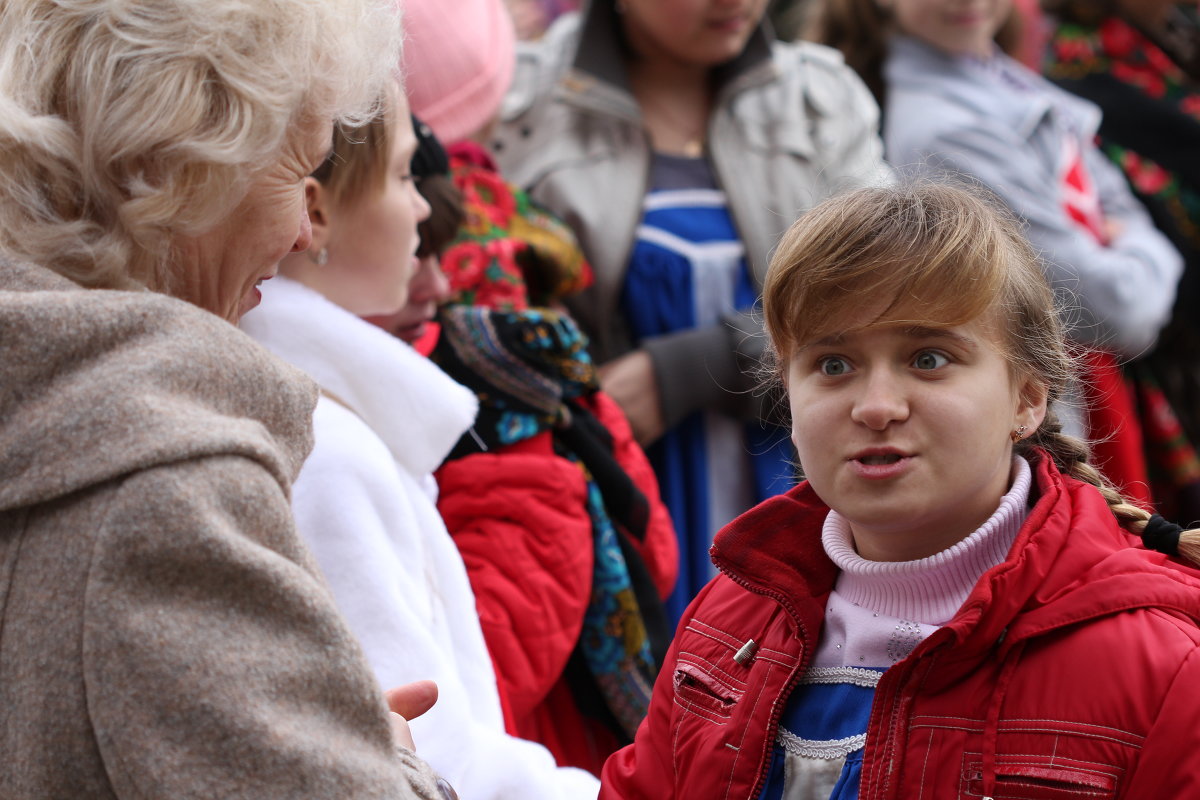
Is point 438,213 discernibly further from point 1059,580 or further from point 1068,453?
point 1059,580

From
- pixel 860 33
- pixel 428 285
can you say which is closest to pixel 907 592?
pixel 428 285

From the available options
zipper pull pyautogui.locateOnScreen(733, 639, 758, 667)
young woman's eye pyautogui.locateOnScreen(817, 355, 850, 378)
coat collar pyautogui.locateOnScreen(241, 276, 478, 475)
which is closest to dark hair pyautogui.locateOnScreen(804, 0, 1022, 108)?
coat collar pyautogui.locateOnScreen(241, 276, 478, 475)

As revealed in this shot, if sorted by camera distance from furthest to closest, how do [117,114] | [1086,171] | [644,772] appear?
[1086,171], [644,772], [117,114]

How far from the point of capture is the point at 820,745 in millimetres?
1624

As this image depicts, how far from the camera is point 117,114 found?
1340 millimetres

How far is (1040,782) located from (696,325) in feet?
6.59

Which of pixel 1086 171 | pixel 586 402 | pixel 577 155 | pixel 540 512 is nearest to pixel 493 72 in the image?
pixel 577 155

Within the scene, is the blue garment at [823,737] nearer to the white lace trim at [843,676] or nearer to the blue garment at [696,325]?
the white lace trim at [843,676]

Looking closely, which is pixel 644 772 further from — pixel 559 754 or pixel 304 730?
pixel 559 754

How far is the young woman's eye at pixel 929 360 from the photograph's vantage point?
1622 millimetres

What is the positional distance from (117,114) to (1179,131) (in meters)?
3.68

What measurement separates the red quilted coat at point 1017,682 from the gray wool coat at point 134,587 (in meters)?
0.59

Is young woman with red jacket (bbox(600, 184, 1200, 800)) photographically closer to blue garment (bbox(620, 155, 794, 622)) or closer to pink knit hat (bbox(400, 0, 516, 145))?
blue garment (bbox(620, 155, 794, 622))

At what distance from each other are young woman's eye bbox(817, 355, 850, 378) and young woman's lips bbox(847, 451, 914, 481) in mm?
113
